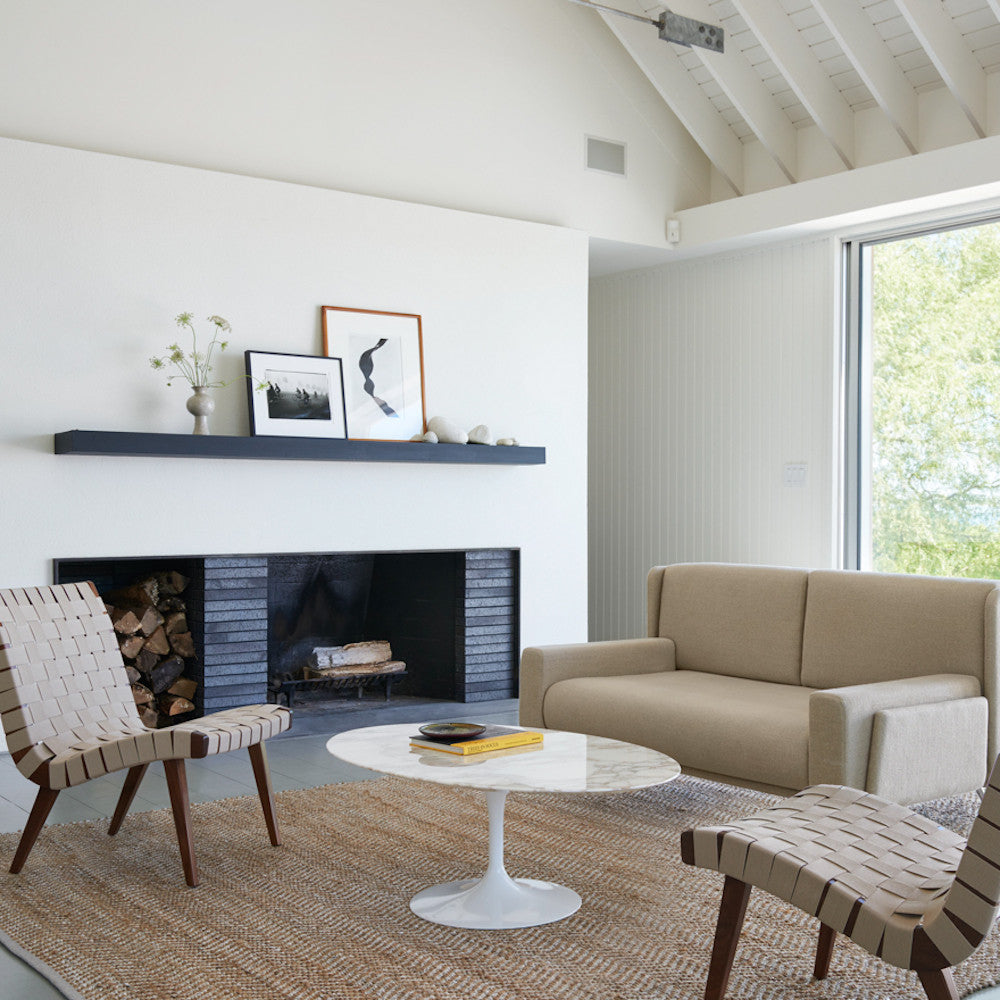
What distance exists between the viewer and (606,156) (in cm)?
634

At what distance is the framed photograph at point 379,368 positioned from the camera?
5.31 m

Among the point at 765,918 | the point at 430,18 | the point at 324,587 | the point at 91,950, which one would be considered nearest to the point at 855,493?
the point at 324,587

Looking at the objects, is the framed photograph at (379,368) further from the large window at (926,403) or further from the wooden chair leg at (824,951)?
the wooden chair leg at (824,951)

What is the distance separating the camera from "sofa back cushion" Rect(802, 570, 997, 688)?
3.55 m

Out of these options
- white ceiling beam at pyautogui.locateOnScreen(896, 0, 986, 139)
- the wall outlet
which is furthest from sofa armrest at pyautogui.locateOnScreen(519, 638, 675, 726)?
white ceiling beam at pyautogui.locateOnScreen(896, 0, 986, 139)

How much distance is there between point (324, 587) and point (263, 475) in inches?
36.5

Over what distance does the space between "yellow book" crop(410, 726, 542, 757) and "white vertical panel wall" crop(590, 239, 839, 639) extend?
3452 mm

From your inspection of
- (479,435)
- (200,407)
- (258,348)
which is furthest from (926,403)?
(200,407)

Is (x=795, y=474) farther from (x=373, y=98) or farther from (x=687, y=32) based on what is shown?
(x=373, y=98)

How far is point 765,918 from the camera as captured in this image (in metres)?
2.73

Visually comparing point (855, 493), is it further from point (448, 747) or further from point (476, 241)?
point (448, 747)

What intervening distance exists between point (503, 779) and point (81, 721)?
4.58ft

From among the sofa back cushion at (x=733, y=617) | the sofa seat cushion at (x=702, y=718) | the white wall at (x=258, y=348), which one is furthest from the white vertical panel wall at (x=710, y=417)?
the sofa seat cushion at (x=702, y=718)

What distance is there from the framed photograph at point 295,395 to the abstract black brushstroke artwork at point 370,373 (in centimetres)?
12
